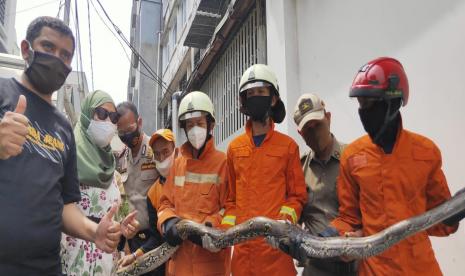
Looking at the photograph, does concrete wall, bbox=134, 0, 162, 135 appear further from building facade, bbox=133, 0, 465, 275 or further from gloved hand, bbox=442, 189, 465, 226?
gloved hand, bbox=442, 189, 465, 226

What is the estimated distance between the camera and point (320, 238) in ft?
8.41

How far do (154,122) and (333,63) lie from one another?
1933 centimetres

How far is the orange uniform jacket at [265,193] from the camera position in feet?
9.83

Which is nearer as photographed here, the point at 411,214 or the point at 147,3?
the point at 411,214

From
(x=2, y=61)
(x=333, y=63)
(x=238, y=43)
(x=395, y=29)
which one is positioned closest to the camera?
(x=395, y=29)

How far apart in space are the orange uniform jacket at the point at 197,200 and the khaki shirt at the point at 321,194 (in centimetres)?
74

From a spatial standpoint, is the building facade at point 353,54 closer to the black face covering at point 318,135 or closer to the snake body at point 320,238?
the black face covering at point 318,135

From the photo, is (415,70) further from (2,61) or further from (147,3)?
(147,3)

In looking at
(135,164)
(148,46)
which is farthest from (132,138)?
(148,46)

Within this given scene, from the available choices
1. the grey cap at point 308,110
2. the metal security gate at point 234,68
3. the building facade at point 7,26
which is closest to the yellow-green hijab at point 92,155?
the grey cap at point 308,110

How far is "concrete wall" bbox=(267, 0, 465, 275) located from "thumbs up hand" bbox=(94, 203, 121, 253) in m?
2.59

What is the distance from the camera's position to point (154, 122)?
23422 mm

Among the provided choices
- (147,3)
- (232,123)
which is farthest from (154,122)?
(232,123)

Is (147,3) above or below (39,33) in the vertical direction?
above
